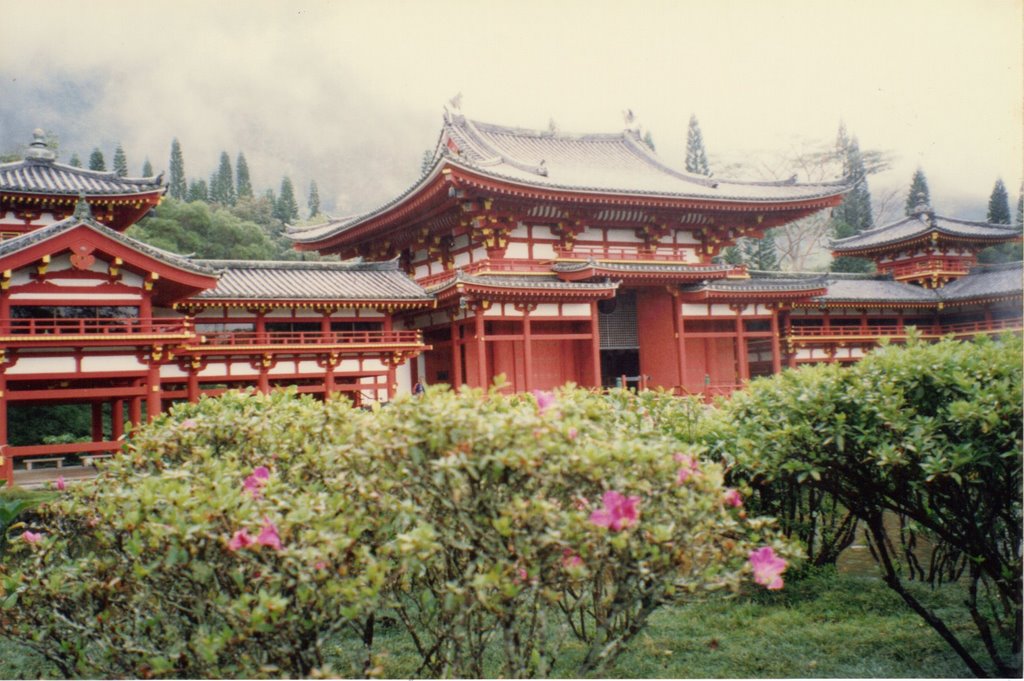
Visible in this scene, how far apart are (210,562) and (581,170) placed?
921 inches

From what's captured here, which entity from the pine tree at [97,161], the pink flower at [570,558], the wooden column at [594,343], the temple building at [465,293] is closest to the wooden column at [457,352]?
the temple building at [465,293]

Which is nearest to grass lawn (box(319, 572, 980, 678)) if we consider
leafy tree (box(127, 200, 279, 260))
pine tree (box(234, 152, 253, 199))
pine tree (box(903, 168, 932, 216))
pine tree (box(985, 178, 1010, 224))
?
pine tree (box(903, 168, 932, 216))

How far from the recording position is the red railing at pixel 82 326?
13841mm

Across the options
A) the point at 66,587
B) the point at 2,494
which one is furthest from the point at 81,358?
the point at 66,587

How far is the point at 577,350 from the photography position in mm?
22391

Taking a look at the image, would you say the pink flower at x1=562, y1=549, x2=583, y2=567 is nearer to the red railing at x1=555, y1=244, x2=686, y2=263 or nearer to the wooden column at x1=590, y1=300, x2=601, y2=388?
the wooden column at x1=590, y1=300, x2=601, y2=388

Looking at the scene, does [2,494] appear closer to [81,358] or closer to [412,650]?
[81,358]

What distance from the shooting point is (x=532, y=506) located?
12.2 feet

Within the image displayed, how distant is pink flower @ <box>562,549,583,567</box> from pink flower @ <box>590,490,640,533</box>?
0.27m

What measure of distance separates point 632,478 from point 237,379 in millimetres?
16269

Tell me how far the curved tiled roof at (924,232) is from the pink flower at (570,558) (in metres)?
30.6

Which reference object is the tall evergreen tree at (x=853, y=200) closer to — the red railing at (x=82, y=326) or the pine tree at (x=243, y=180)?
the red railing at (x=82, y=326)

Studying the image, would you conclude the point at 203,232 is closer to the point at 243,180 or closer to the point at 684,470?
the point at 243,180

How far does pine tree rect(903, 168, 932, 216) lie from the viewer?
1220 inches
